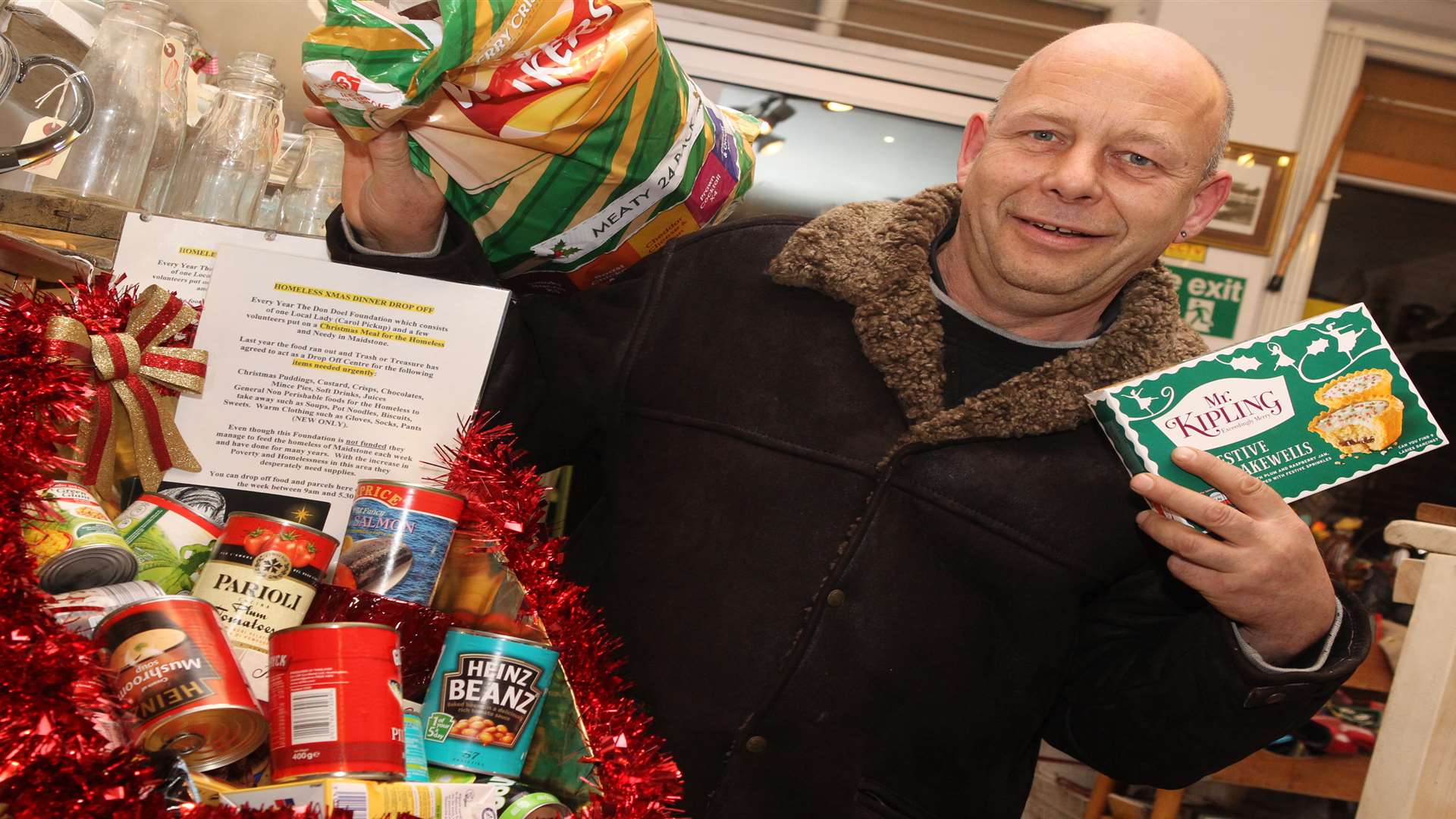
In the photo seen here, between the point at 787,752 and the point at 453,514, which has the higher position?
the point at 453,514

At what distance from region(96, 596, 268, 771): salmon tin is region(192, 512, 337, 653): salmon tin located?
81 millimetres

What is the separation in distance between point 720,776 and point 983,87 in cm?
323

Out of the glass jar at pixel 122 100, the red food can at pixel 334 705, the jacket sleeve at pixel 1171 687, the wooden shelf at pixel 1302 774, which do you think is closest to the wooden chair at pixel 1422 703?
the jacket sleeve at pixel 1171 687

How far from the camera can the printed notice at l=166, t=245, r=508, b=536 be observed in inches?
38.6

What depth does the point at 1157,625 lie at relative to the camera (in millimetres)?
1394

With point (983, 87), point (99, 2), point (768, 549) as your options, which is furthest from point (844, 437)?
point (983, 87)

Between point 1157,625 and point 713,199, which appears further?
point 1157,625

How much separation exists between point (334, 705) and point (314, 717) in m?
0.02

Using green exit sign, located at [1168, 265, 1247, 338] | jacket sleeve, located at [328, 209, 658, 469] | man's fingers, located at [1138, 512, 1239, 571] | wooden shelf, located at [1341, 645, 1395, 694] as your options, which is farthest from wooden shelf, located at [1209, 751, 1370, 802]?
jacket sleeve, located at [328, 209, 658, 469]

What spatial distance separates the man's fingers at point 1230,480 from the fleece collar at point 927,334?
9.3 inches

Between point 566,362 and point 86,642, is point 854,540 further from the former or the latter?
point 86,642

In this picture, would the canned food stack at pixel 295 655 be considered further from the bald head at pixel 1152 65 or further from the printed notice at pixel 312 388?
the bald head at pixel 1152 65

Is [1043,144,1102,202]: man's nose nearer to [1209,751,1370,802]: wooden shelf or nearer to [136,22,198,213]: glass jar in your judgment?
[136,22,198,213]: glass jar

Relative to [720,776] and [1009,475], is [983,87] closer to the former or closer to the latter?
[1009,475]
